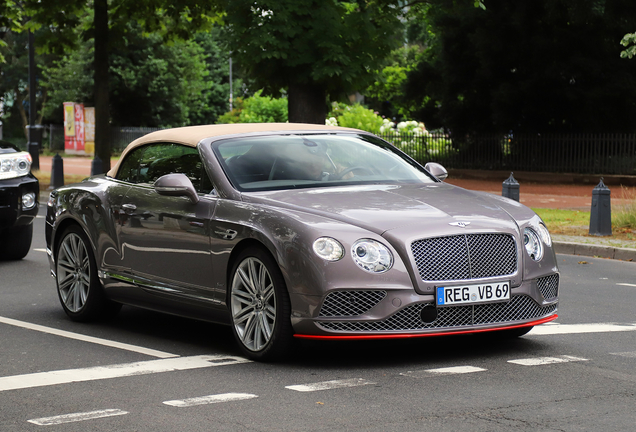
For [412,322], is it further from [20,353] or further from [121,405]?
[20,353]

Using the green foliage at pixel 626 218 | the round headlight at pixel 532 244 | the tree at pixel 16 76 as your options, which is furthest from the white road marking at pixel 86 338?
the tree at pixel 16 76

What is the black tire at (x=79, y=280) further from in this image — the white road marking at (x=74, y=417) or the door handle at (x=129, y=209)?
the white road marking at (x=74, y=417)

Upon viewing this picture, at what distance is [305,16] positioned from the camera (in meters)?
25.1

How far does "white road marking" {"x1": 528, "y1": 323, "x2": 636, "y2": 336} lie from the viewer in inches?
305

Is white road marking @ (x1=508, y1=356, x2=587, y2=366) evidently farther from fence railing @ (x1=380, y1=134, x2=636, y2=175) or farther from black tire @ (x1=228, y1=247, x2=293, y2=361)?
fence railing @ (x1=380, y1=134, x2=636, y2=175)

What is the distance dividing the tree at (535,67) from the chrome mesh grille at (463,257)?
22.2m

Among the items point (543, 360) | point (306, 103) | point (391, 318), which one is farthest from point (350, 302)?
point (306, 103)

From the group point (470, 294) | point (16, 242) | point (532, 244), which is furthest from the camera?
point (16, 242)

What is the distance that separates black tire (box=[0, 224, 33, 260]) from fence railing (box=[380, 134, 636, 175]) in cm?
1980

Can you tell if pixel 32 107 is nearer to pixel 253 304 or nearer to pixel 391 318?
pixel 253 304

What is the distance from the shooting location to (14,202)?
12242mm

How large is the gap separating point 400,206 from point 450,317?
790 millimetres

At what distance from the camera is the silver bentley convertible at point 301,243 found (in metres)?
6.28

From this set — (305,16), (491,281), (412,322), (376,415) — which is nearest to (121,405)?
(376,415)
